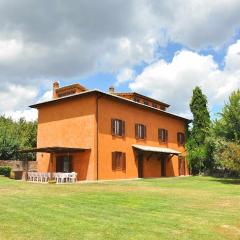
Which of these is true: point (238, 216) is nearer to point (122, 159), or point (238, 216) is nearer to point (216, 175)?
point (122, 159)

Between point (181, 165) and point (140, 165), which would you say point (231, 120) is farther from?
point (181, 165)

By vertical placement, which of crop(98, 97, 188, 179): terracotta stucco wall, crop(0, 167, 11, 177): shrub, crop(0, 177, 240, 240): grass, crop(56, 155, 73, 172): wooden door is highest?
crop(98, 97, 188, 179): terracotta stucco wall

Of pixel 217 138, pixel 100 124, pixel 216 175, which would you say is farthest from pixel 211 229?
pixel 216 175

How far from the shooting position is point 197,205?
13.4m

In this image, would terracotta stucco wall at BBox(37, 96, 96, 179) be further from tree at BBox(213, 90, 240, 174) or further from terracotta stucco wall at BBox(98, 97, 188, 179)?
tree at BBox(213, 90, 240, 174)

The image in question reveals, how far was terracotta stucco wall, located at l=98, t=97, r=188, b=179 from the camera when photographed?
28.1 metres

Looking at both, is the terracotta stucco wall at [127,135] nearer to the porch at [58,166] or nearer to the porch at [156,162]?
the porch at [156,162]

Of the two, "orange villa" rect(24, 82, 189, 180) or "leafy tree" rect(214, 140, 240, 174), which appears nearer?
"leafy tree" rect(214, 140, 240, 174)

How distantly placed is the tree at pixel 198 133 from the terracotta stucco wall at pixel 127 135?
2812 mm

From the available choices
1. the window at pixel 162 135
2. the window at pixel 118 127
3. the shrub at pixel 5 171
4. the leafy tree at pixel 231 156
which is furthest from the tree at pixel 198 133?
the shrub at pixel 5 171

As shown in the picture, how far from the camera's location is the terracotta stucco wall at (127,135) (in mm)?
28094

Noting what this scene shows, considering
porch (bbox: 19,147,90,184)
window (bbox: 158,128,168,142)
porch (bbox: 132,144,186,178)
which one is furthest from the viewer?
window (bbox: 158,128,168,142)

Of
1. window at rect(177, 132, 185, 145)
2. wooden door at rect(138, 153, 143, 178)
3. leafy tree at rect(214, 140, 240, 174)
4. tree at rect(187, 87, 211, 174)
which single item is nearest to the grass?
leafy tree at rect(214, 140, 240, 174)

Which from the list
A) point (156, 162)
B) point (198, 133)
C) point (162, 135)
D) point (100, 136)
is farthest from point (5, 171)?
point (198, 133)
